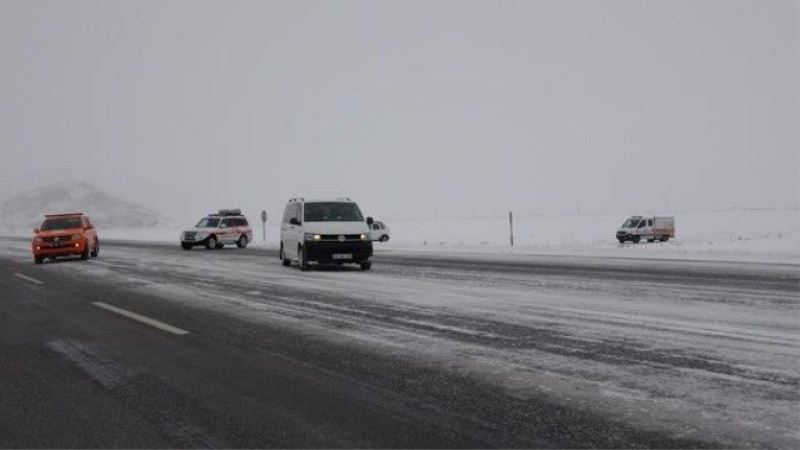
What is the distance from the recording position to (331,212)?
59.2ft

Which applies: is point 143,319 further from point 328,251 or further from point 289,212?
point 289,212

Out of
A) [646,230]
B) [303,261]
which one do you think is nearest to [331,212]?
[303,261]

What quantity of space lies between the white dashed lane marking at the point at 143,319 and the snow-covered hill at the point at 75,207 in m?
112

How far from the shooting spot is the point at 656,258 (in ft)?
64.5

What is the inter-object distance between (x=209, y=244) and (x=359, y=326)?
25578 mm

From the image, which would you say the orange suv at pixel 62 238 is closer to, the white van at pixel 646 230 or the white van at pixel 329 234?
the white van at pixel 329 234

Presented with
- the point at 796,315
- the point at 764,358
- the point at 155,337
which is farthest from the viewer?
Answer: the point at 796,315

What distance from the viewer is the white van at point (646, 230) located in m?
38.0

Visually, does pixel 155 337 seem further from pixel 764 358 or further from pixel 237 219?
pixel 237 219

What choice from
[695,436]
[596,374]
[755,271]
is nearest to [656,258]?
[755,271]

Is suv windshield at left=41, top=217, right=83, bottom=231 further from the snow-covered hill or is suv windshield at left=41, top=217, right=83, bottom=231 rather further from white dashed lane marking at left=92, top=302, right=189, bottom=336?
the snow-covered hill

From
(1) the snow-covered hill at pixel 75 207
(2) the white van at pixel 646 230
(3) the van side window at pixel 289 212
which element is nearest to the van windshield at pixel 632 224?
(2) the white van at pixel 646 230

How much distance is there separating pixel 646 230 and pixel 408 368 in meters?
35.4

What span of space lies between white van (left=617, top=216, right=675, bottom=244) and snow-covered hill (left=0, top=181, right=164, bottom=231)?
318ft
